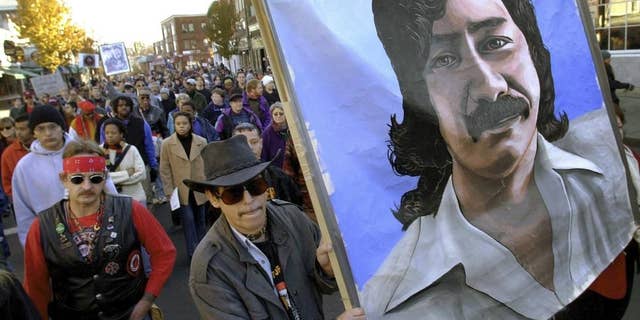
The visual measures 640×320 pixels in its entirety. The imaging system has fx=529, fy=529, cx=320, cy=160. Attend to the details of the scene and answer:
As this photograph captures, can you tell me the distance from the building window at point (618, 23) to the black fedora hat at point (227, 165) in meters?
13.5

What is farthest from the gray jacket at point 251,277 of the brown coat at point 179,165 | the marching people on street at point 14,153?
the marching people on street at point 14,153

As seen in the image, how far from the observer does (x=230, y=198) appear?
1956 mm

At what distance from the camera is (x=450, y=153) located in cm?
187

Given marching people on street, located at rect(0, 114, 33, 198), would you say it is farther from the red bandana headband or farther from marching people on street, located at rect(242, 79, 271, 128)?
marching people on street, located at rect(242, 79, 271, 128)

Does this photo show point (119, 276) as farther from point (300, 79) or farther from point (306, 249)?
point (300, 79)

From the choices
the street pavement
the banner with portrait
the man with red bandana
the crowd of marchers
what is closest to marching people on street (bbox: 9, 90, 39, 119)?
the street pavement

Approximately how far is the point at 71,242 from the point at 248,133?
7.13 feet

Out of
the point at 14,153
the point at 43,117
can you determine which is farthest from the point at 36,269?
the point at 14,153

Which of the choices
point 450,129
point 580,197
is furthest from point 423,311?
point 580,197

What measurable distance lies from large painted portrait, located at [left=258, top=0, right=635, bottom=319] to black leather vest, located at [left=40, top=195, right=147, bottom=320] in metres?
1.46

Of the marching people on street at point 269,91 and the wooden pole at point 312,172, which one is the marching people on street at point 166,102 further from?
the wooden pole at point 312,172

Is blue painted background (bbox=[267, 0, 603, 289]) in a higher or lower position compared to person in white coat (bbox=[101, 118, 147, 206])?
higher

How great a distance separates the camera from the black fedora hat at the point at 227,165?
1.94 metres

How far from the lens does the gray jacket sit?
72.4 inches
